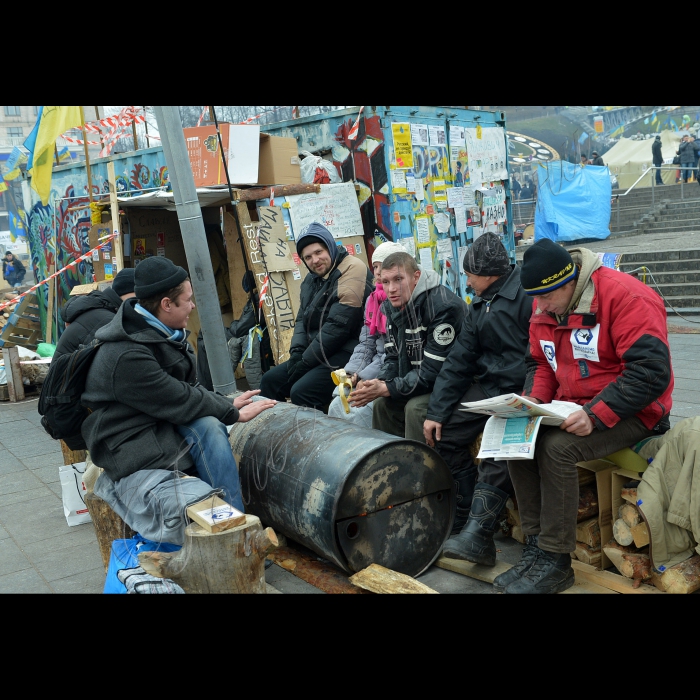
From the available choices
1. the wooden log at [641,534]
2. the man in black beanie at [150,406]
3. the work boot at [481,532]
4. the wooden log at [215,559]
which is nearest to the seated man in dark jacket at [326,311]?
the man in black beanie at [150,406]

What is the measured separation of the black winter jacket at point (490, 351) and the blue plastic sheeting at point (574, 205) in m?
14.6

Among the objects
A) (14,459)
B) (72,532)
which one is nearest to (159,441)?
(72,532)

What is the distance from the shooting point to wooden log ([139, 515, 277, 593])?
327 cm

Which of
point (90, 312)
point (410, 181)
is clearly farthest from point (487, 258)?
point (410, 181)

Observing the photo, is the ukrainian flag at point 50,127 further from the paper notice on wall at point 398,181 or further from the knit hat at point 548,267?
the knit hat at point 548,267

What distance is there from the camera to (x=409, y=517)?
3.85m

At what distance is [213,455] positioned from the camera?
12.6ft

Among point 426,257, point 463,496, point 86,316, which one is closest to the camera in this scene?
point 463,496

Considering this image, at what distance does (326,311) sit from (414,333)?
122 cm

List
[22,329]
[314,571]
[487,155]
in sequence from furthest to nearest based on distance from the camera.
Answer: [22,329], [487,155], [314,571]

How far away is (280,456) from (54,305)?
27.7 feet

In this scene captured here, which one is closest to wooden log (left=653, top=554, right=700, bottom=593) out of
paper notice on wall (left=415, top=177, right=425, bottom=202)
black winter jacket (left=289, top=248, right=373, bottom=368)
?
black winter jacket (left=289, top=248, right=373, bottom=368)

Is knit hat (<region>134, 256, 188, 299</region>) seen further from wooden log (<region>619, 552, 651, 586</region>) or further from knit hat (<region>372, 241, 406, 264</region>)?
wooden log (<region>619, 552, 651, 586</region>)

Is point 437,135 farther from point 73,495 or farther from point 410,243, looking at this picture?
point 73,495
